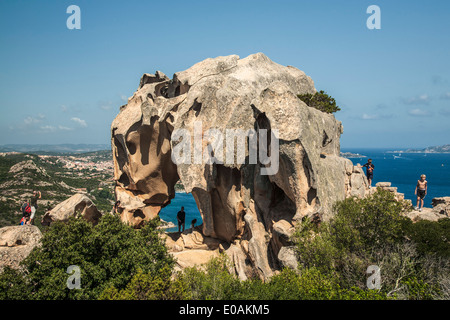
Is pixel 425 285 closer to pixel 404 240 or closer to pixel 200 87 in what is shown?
pixel 404 240

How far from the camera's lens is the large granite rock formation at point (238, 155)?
1953 centimetres

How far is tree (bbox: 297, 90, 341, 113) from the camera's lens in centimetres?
2711

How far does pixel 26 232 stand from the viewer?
19.8m

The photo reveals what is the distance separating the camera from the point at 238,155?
2281 centimetres

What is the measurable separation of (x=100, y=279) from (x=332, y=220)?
1223 centimetres

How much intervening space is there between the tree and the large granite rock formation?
1.43 metres

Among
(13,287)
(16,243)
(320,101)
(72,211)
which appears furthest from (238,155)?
(16,243)

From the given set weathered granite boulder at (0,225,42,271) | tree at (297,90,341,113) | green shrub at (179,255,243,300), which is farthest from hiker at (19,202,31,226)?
tree at (297,90,341,113)

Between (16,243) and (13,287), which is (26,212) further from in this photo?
(13,287)

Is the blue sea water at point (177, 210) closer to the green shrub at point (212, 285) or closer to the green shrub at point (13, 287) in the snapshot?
the green shrub at point (212, 285)

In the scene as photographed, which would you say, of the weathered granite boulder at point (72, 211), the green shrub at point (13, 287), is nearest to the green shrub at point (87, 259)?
the green shrub at point (13, 287)

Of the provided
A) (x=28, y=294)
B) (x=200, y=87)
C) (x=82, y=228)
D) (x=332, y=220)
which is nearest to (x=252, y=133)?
(x=200, y=87)

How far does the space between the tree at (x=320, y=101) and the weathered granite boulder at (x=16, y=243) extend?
2149 centimetres

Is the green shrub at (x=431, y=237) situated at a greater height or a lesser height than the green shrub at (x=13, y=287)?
greater
